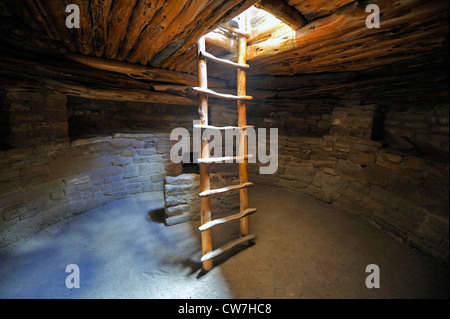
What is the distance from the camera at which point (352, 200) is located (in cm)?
304

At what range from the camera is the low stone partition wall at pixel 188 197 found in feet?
9.60

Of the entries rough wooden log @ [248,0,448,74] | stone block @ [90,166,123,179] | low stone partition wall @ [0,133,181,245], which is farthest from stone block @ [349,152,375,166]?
stone block @ [90,166,123,179]

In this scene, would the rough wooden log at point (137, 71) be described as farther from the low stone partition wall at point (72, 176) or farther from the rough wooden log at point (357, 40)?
the low stone partition wall at point (72, 176)

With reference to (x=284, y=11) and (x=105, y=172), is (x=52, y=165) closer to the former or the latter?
(x=105, y=172)

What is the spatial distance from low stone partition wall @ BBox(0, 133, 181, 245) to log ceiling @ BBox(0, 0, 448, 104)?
3.53 feet

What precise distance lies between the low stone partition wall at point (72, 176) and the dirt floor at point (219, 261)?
0.30 m

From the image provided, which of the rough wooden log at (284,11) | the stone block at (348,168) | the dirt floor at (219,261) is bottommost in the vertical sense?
the dirt floor at (219,261)

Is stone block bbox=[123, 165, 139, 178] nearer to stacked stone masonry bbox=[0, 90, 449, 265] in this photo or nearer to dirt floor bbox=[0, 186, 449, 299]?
stacked stone masonry bbox=[0, 90, 449, 265]

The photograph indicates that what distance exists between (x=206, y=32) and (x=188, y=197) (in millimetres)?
2274

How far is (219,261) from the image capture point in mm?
2238

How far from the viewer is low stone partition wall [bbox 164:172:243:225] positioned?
9.60 feet

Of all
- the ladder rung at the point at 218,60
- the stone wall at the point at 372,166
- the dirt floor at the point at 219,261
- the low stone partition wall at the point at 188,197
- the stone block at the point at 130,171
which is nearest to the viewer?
the stone wall at the point at 372,166

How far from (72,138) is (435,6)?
4.67 metres

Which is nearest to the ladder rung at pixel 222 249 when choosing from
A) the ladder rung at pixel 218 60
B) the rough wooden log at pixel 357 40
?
the ladder rung at pixel 218 60
